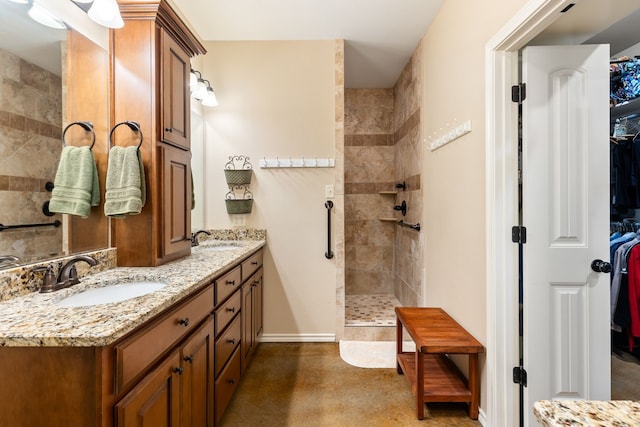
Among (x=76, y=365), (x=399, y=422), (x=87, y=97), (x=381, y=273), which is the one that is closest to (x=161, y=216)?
(x=87, y=97)

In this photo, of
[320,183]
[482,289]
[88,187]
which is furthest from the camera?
[320,183]

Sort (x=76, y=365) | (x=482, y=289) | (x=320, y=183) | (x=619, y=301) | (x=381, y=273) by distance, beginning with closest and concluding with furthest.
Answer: (x=76, y=365) → (x=482, y=289) → (x=619, y=301) → (x=320, y=183) → (x=381, y=273)

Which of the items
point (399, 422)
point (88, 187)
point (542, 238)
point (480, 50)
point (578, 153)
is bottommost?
point (399, 422)

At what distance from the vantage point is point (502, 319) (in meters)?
1.52

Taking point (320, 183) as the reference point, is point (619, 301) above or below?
below

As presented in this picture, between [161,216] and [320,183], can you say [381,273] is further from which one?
[161,216]

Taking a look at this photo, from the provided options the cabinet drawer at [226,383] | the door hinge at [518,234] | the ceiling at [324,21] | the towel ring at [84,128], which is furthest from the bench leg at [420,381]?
the ceiling at [324,21]

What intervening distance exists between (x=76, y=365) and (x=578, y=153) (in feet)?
7.18

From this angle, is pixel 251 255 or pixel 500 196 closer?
pixel 500 196

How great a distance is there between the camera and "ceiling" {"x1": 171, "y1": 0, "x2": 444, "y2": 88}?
2.23 metres

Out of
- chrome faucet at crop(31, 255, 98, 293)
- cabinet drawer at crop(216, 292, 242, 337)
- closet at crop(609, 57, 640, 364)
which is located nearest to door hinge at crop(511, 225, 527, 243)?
closet at crop(609, 57, 640, 364)

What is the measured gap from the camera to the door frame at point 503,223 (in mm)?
1504

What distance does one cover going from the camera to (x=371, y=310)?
10.3 feet

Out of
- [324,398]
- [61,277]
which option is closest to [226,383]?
[324,398]
